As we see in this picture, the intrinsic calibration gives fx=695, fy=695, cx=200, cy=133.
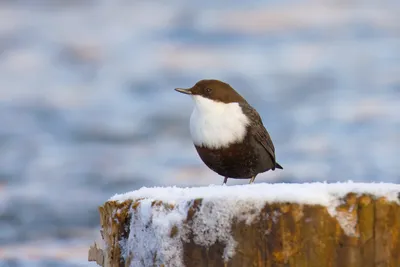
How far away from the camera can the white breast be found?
5516 millimetres

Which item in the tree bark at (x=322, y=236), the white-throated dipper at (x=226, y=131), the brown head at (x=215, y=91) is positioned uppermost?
the brown head at (x=215, y=91)

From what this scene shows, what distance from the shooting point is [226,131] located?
559cm

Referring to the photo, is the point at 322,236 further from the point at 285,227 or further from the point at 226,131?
the point at 226,131

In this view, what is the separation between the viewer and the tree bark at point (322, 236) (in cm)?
324

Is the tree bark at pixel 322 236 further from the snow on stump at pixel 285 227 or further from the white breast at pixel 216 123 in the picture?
the white breast at pixel 216 123

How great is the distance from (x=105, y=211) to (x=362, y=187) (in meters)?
1.58

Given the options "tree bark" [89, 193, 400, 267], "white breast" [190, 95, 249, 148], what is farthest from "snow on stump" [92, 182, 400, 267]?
"white breast" [190, 95, 249, 148]

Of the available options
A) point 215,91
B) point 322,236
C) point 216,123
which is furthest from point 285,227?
point 215,91

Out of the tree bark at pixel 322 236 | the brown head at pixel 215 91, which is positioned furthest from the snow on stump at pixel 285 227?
the brown head at pixel 215 91

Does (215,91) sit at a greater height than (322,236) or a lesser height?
greater

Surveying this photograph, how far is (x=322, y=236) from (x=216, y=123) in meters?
2.42

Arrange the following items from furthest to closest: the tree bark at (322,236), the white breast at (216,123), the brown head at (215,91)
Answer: the brown head at (215,91), the white breast at (216,123), the tree bark at (322,236)

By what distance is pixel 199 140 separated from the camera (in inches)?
218

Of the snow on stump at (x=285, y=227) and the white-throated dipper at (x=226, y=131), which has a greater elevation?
the white-throated dipper at (x=226, y=131)
